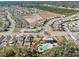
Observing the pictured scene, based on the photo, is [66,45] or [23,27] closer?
[66,45]

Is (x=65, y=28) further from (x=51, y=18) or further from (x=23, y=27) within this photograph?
(x=23, y=27)

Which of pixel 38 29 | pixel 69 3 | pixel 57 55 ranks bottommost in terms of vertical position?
pixel 57 55

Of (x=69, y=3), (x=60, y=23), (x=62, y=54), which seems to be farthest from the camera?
(x=69, y=3)

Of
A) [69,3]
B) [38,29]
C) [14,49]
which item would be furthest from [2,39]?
[69,3]

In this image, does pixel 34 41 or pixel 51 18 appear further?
pixel 51 18

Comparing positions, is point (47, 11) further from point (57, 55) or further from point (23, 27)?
point (57, 55)

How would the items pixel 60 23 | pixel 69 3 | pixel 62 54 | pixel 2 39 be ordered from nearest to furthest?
pixel 62 54 < pixel 2 39 < pixel 60 23 < pixel 69 3

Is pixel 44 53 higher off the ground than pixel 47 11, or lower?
lower

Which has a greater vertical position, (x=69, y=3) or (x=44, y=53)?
(x=69, y=3)

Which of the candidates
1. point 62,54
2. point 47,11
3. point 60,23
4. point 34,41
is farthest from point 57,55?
point 47,11
